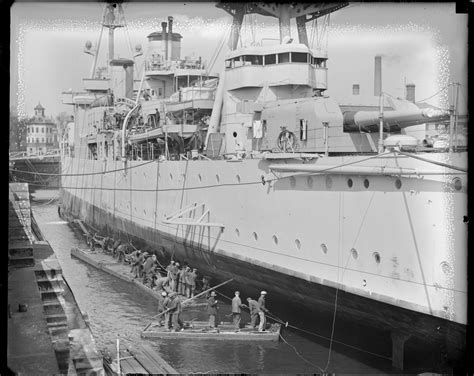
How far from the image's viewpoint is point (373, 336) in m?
12.1

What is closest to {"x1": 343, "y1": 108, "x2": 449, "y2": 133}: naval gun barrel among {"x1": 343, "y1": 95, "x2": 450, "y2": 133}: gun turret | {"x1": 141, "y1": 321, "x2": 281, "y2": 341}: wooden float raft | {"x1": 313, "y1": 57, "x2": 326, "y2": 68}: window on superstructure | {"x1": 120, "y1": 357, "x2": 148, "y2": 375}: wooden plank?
{"x1": 343, "y1": 95, "x2": 450, "y2": 133}: gun turret

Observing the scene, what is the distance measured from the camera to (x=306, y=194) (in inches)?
529

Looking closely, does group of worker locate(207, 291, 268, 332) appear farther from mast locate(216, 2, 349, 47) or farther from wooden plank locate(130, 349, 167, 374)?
mast locate(216, 2, 349, 47)

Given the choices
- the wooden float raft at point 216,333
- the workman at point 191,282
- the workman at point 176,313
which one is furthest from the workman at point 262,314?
the workman at point 191,282

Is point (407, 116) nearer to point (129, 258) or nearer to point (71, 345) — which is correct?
point (71, 345)

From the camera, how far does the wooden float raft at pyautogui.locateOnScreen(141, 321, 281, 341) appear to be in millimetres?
13617

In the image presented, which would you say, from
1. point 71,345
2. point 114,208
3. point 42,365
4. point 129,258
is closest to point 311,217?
point 71,345

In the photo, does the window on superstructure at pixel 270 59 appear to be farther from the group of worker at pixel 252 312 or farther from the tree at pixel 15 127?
the tree at pixel 15 127

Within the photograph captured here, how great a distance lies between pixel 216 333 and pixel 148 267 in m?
6.05

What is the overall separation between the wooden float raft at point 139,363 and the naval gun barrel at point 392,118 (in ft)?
23.2

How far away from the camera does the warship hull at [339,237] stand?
10312 mm

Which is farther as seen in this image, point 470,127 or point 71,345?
point 71,345

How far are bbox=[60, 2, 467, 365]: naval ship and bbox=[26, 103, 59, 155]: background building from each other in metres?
25.4

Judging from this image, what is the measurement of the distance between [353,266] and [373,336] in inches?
63.4
